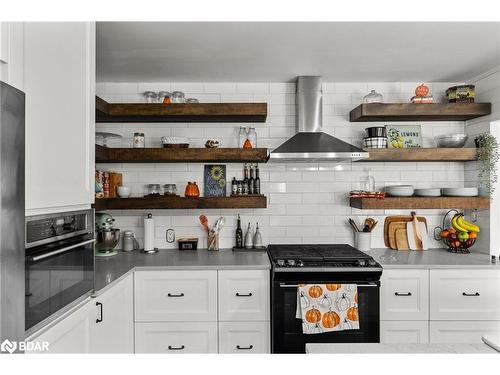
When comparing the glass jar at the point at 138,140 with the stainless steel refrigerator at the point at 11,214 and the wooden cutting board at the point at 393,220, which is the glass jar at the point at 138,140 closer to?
the stainless steel refrigerator at the point at 11,214

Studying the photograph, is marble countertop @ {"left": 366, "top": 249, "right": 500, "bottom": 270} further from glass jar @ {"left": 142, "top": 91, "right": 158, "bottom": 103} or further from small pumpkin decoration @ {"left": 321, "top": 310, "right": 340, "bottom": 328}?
glass jar @ {"left": 142, "top": 91, "right": 158, "bottom": 103}

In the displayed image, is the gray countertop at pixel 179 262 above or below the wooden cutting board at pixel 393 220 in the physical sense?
below

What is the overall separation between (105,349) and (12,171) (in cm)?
136

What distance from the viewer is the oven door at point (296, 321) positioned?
2639 mm

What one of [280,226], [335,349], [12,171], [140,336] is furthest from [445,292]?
[12,171]

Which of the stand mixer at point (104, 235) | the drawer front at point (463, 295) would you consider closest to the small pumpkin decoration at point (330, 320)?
the drawer front at point (463, 295)

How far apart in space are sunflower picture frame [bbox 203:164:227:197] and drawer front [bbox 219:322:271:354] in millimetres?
1157

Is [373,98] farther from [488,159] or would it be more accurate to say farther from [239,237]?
[239,237]

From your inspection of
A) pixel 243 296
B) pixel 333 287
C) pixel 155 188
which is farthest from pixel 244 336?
pixel 155 188

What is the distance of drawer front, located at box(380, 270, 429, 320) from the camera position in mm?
2744

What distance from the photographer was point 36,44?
4.58 feet

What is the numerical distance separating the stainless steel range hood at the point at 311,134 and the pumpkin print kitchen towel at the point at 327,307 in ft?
3.24

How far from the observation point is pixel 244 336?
2697 mm
